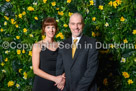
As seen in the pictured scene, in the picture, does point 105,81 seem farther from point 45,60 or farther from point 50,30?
point 50,30

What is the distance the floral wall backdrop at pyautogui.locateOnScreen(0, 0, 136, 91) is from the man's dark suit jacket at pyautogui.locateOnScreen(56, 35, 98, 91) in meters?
1.16

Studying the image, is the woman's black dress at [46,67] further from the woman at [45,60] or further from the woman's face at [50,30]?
the woman's face at [50,30]

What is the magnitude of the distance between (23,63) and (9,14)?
2.74 feet

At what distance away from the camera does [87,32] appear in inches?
114

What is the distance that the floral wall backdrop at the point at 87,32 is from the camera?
2879 mm

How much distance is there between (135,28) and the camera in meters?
2.92

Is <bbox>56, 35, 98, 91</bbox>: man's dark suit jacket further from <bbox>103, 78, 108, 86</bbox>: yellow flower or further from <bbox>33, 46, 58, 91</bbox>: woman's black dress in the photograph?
<bbox>103, 78, 108, 86</bbox>: yellow flower

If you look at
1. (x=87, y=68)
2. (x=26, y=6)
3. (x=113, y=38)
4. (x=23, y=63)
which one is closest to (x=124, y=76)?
(x=113, y=38)

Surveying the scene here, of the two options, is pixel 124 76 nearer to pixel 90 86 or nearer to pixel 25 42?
pixel 90 86

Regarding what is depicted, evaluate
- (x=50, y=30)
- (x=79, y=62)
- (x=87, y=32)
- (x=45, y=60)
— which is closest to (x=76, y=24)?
(x=79, y=62)

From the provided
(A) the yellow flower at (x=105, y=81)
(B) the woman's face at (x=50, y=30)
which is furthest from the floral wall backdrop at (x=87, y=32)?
(B) the woman's face at (x=50, y=30)

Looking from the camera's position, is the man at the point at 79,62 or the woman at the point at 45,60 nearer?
the man at the point at 79,62

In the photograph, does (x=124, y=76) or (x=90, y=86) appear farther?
(x=124, y=76)

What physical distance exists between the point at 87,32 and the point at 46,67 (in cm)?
104
